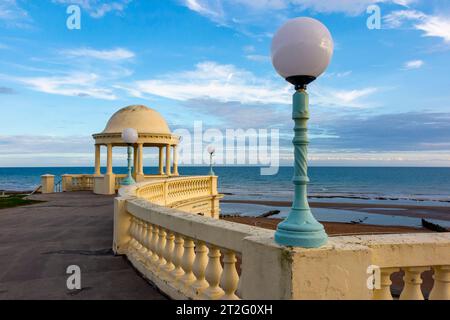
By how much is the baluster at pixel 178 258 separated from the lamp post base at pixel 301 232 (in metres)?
2.06

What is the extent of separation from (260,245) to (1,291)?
13.6 ft

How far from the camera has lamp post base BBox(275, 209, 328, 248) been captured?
2777mm

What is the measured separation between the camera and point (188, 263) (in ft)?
14.5

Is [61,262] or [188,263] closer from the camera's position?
[188,263]

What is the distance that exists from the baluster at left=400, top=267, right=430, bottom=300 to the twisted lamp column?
3.16ft

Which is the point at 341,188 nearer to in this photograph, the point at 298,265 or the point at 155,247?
the point at 155,247

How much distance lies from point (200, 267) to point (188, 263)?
0.97ft

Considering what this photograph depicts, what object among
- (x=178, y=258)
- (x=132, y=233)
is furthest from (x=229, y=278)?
(x=132, y=233)

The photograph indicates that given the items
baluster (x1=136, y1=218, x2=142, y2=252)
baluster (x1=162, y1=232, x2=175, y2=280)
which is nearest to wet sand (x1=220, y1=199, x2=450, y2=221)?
baluster (x1=136, y1=218, x2=142, y2=252)

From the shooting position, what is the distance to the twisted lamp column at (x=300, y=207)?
2.79 meters

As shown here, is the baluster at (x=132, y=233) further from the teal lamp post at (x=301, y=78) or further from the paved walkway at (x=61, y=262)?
the teal lamp post at (x=301, y=78)

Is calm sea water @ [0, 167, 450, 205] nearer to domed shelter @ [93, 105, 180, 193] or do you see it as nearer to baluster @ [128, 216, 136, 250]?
domed shelter @ [93, 105, 180, 193]

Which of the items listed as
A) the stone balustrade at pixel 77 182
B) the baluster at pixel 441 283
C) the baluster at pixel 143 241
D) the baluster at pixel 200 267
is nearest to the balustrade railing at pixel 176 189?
the baluster at pixel 143 241
